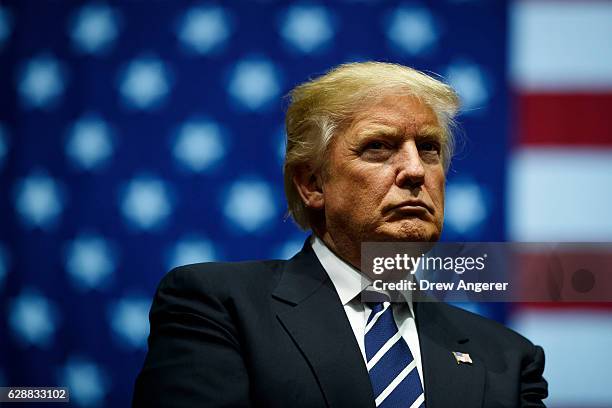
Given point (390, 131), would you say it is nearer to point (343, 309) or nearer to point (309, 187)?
point (309, 187)

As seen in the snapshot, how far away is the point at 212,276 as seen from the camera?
1802 millimetres

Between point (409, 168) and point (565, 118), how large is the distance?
96 cm

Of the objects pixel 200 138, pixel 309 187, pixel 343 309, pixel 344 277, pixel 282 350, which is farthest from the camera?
pixel 200 138

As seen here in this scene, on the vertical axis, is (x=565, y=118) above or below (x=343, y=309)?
above

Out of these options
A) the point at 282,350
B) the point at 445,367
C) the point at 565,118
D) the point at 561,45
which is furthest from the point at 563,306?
the point at 282,350

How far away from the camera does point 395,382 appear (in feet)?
5.60

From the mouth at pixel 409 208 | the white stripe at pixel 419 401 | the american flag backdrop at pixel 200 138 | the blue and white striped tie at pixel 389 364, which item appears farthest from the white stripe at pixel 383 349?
the american flag backdrop at pixel 200 138

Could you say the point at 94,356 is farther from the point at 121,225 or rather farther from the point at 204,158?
the point at 204,158

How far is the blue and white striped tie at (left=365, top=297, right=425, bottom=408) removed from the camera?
1687mm

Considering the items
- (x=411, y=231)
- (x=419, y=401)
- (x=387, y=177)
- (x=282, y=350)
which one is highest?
(x=387, y=177)

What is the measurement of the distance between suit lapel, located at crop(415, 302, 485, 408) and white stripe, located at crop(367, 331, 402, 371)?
52 millimetres

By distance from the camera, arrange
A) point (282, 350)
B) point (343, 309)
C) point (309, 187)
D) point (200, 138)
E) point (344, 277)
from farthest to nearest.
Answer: point (200, 138)
point (309, 187)
point (344, 277)
point (343, 309)
point (282, 350)

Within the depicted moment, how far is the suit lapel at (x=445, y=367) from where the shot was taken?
171 centimetres

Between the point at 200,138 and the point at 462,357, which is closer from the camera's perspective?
the point at 462,357
